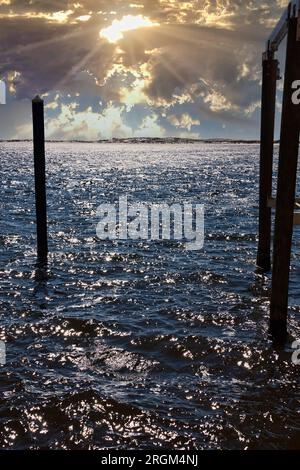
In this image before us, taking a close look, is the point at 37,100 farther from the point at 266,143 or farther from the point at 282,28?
the point at 282,28

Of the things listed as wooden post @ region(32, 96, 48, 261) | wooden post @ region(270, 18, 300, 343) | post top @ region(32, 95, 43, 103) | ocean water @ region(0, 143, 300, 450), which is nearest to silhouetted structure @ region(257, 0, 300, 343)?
wooden post @ region(270, 18, 300, 343)

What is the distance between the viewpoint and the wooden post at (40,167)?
14914 millimetres

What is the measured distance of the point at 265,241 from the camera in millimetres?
14281

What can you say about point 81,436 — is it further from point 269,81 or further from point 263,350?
point 269,81

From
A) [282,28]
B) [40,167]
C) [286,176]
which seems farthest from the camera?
[40,167]

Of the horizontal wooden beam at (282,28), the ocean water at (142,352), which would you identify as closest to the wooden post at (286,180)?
the horizontal wooden beam at (282,28)

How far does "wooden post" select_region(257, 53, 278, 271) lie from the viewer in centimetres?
1262

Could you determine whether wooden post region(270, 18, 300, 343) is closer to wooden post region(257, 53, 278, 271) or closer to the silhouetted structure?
the silhouetted structure

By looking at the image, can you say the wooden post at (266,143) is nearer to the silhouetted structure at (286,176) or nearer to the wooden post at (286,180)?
the silhouetted structure at (286,176)

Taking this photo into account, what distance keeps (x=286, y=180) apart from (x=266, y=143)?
4507mm

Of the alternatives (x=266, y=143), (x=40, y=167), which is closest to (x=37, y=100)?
(x=40, y=167)

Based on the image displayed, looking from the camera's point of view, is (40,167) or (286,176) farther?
(40,167)

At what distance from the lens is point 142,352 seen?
9805mm

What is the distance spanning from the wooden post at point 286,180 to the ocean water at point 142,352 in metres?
1.01
